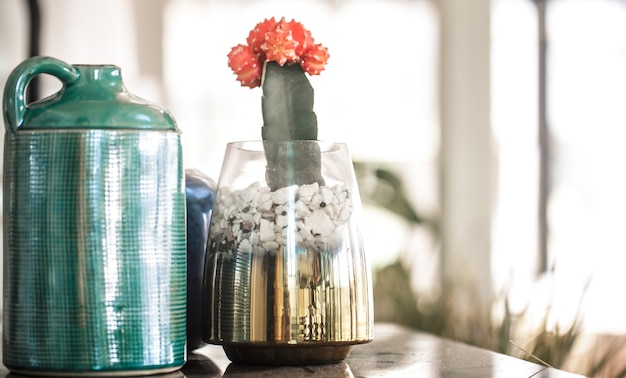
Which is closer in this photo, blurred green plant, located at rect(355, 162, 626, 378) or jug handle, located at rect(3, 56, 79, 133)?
jug handle, located at rect(3, 56, 79, 133)

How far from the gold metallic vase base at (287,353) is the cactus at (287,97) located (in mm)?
144

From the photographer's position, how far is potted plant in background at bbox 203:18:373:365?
0.79m

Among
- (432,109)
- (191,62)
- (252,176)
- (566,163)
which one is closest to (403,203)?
(432,109)

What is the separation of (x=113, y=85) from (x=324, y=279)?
0.82 feet

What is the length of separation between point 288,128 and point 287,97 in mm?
28

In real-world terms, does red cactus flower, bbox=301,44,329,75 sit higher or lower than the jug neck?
higher

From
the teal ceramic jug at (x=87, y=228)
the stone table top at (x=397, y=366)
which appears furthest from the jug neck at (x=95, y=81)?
the stone table top at (x=397, y=366)

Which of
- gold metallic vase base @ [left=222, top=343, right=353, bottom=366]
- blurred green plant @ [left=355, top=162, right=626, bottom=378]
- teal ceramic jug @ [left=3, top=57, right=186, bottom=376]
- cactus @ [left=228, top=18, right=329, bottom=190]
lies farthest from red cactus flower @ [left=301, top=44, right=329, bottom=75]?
blurred green plant @ [left=355, top=162, right=626, bottom=378]

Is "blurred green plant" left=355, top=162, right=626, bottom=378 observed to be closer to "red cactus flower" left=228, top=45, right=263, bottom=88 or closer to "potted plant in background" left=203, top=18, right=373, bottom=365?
"potted plant in background" left=203, top=18, right=373, bottom=365

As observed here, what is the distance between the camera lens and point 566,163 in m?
3.70

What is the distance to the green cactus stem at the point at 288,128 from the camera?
0.80m

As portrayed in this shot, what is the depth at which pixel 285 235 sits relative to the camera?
791 millimetres

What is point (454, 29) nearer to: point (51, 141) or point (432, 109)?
point (432, 109)

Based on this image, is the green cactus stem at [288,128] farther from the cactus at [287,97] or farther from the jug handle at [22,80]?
the jug handle at [22,80]
